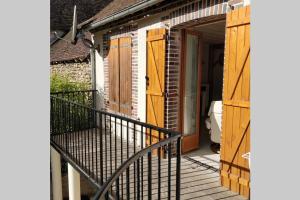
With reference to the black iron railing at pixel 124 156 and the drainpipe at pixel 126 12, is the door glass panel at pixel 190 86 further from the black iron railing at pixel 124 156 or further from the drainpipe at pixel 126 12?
the drainpipe at pixel 126 12

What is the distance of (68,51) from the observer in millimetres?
12609

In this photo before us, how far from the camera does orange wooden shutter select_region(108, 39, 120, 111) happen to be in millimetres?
6906

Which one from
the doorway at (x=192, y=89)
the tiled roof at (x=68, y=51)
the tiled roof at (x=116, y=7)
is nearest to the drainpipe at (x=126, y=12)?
the tiled roof at (x=116, y=7)

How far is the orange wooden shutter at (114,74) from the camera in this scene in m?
6.91

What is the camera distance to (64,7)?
53.0 ft

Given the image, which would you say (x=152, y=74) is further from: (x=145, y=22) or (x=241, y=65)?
(x=241, y=65)

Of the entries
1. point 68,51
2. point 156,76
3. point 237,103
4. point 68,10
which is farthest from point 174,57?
point 68,10

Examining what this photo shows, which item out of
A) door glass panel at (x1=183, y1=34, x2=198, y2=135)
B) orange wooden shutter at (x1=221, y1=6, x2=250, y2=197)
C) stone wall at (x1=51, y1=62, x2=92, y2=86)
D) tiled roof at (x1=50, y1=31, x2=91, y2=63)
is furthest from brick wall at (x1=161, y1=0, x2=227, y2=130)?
tiled roof at (x1=50, y1=31, x2=91, y2=63)

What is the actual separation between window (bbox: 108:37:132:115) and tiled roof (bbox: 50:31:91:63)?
371 cm

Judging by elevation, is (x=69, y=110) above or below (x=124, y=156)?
above

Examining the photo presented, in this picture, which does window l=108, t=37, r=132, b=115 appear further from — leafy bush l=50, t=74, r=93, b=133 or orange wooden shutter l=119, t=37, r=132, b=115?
leafy bush l=50, t=74, r=93, b=133

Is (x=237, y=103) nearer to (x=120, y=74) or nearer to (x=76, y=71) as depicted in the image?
(x=120, y=74)

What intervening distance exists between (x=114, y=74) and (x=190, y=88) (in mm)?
2524

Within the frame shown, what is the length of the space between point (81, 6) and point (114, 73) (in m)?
10.2
